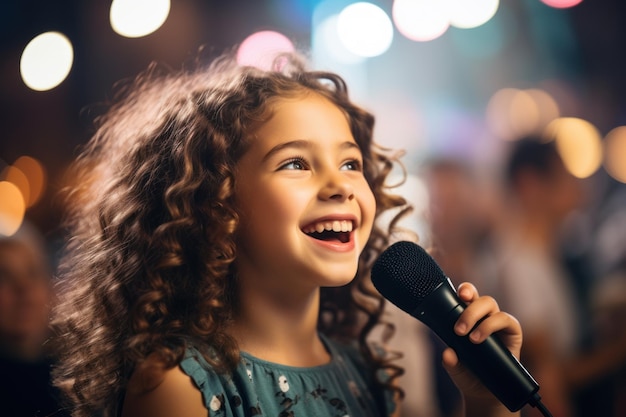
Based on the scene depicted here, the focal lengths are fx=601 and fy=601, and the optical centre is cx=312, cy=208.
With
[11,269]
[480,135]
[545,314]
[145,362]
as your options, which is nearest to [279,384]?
[145,362]

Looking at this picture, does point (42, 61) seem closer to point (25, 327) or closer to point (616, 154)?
point (25, 327)

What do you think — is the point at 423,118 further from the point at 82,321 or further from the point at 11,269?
the point at 82,321

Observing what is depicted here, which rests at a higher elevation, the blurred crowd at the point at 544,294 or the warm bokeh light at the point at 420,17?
the warm bokeh light at the point at 420,17

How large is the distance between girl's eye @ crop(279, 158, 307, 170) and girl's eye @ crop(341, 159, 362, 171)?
0.09 m

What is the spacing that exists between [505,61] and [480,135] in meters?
0.84

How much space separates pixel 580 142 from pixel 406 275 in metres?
3.87

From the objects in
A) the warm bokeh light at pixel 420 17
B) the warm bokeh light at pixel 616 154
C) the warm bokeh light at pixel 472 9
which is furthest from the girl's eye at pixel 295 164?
the warm bokeh light at pixel 616 154

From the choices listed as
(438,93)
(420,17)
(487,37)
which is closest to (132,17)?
(420,17)

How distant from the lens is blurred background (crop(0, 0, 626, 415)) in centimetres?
163

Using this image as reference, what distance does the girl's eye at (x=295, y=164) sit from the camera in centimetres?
93

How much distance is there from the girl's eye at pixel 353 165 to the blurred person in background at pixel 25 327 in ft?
1.99

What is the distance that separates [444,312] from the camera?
0.82 m

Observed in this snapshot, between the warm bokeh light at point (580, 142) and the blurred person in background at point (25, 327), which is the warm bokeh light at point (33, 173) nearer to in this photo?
the blurred person in background at point (25, 327)

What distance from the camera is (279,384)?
36.5 inches
